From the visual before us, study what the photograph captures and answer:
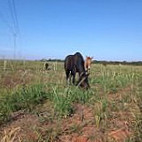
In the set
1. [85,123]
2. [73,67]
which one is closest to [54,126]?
[85,123]

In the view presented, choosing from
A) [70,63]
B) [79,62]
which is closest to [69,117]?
[79,62]

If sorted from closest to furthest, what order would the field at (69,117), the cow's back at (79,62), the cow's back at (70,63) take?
the field at (69,117), the cow's back at (79,62), the cow's back at (70,63)

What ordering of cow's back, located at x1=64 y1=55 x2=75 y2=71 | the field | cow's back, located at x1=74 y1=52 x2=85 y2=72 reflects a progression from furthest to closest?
cow's back, located at x1=64 y1=55 x2=75 y2=71 → cow's back, located at x1=74 y1=52 x2=85 y2=72 → the field

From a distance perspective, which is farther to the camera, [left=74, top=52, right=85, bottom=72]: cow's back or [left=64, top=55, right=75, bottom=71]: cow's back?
[left=64, top=55, right=75, bottom=71]: cow's back

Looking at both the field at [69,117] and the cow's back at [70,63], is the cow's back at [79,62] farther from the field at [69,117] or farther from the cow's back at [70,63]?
the field at [69,117]

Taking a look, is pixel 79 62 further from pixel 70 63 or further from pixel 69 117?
pixel 69 117

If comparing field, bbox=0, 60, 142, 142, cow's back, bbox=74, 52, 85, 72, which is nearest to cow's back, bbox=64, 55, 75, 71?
cow's back, bbox=74, 52, 85, 72

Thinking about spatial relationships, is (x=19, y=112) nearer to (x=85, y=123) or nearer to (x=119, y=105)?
(x=85, y=123)

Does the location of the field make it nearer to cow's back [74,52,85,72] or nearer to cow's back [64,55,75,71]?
cow's back [74,52,85,72]

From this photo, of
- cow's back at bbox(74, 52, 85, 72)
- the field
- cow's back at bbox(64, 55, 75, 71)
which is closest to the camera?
the field

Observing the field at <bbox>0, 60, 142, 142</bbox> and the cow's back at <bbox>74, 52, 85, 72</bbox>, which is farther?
the cow's back at <bbox>74, 52, 85, 72</bbox>

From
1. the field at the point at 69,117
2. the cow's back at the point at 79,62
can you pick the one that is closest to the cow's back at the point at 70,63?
the cow's back at the point at 79,62

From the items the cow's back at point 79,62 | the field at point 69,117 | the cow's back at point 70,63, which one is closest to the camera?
the field at point 69,117

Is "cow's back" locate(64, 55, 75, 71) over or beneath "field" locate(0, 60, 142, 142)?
over
